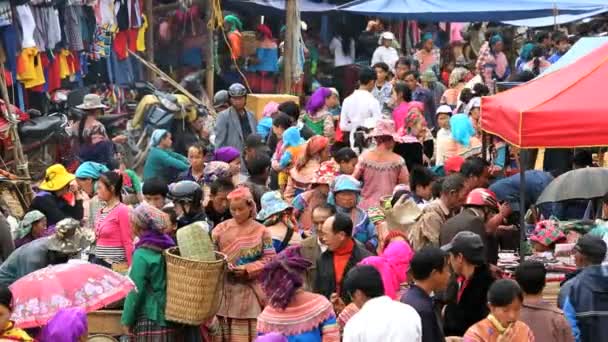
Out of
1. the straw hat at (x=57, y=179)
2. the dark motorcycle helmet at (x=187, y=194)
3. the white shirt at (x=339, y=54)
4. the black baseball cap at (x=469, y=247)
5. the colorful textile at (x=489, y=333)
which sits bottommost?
the white shirt at (x=339, y=54)

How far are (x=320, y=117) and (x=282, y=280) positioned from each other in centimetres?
764

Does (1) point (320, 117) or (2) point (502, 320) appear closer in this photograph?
(2) point (502, 320)

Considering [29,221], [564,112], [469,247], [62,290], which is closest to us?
[469,247]

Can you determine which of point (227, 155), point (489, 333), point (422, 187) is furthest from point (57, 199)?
point (489, 333)

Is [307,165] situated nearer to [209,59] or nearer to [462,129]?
[462,129]

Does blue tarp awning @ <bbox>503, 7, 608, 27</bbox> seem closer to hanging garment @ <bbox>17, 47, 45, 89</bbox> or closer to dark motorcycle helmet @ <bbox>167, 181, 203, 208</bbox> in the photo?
hanging garment @ <bbox>17, 47, 45, 89</bbox>

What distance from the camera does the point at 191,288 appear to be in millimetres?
8953

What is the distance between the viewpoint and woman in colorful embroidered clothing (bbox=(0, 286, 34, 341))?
7.53 metres

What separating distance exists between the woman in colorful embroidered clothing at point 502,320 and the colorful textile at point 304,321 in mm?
817

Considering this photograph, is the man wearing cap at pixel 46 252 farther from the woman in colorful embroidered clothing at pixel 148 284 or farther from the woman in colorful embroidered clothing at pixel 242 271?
the woman in colorful embroidered clothing at pixel 242 271

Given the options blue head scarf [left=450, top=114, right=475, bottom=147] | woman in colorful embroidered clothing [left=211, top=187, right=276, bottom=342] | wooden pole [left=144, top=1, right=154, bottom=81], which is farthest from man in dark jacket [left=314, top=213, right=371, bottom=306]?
wooden pole [left=144, top=1, right=154, bottom=81]

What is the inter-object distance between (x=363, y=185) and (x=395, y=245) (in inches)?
112

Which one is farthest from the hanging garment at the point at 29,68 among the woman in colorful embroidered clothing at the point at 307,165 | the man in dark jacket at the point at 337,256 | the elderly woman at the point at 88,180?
the man in dark jacket at the point at 337,256

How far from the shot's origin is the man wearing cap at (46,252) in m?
9.67
